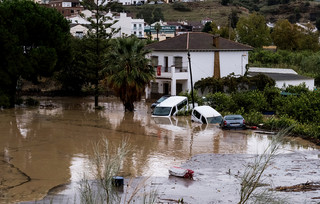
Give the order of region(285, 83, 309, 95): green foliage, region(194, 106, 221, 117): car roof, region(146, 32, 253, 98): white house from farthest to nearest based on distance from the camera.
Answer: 1. region(146, 32, 253, 98): white house
2. region(285, 83, 309, 95): green foliage
3. region(194, 106, 221, 117): car roof

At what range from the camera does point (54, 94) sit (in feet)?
163

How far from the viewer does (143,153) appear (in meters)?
24.7

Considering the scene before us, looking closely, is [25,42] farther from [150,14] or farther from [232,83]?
[150,14]

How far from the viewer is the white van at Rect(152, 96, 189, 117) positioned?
3586cm

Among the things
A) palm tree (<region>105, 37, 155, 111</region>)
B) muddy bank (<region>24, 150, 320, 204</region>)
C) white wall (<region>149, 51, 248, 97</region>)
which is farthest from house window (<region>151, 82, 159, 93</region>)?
muddy bank (<region>24, 150, 320, 204</region>)

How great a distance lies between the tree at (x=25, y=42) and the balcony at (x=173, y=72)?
8.90 m

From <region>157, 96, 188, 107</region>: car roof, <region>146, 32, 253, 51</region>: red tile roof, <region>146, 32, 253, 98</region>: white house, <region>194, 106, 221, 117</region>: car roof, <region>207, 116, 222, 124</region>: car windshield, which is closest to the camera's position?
<region>207, 116, 222, 124</region>: car windshield

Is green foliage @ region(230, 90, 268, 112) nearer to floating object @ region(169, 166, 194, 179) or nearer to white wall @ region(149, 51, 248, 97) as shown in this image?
white wall @ region(149, 51, 248, 97)

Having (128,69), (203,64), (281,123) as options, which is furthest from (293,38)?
(281,123)

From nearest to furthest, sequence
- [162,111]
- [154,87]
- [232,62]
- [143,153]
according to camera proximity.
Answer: [143,153]
[162,111]
[232,62]
[154,87]

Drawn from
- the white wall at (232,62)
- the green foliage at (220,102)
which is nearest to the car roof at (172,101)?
the green foliage at (220,102)

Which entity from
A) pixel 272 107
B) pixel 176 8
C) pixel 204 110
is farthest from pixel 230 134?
pixel 176 8

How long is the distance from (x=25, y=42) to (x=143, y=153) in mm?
18947

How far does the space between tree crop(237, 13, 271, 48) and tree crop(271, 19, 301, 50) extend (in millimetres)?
3089
